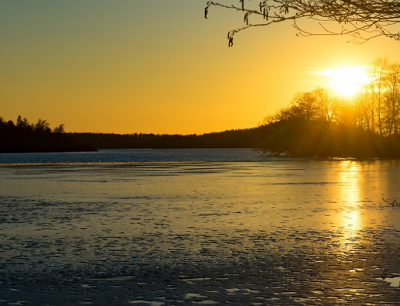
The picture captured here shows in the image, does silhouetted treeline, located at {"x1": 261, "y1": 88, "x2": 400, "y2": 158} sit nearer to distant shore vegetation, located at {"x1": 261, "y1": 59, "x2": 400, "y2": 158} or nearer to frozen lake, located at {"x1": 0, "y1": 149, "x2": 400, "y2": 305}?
distant shore vegetation, located at {"x1": 261, "y1": 59, "x2": 400, "y2": 158}

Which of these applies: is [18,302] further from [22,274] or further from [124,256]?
[124,256]

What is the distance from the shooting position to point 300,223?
16141mm

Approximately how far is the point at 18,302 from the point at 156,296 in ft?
5.13

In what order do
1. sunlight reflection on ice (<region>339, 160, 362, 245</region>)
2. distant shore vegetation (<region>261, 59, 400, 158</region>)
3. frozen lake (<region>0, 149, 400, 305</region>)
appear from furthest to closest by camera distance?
distant shore vegetation (<region>261, 59, 400, 158</region>), sunlight reflection on ice (<region>339, 160, 362, 245</region>), frozen lake (<region>0, 149, 400, 305</region>)

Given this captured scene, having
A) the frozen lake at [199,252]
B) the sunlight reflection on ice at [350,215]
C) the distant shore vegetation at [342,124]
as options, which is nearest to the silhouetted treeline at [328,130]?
the distant shore vegetation at [342,124]

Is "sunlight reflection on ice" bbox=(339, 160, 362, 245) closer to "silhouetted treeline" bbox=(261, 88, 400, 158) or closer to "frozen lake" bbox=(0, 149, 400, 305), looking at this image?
"frozen lake" bbox=(0, 149, 400, 305)

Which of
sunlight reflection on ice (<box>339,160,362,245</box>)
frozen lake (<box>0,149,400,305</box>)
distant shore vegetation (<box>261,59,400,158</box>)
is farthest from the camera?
distant shore vegetation (<box>261,59,400,158</box>)

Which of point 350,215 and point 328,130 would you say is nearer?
point 350,215

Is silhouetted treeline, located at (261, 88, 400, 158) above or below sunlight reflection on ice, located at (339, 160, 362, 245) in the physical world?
above

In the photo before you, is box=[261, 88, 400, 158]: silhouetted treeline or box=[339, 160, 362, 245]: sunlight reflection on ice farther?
box=[261, 88, 400, 158]: silhouetted treeline

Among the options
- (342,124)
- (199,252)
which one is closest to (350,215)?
(199,252)

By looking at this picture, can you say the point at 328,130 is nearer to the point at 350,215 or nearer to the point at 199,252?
the point at 350,215

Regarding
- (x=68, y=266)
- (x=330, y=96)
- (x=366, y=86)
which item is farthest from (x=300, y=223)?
(x=330, y=96)

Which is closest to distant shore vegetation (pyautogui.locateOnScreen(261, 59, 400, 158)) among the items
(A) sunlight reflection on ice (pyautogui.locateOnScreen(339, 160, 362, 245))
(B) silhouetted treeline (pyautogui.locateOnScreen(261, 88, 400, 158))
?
(B) silhouetted treeline (pyautogui.locateOnScreen(261, 88, 400, 158))
